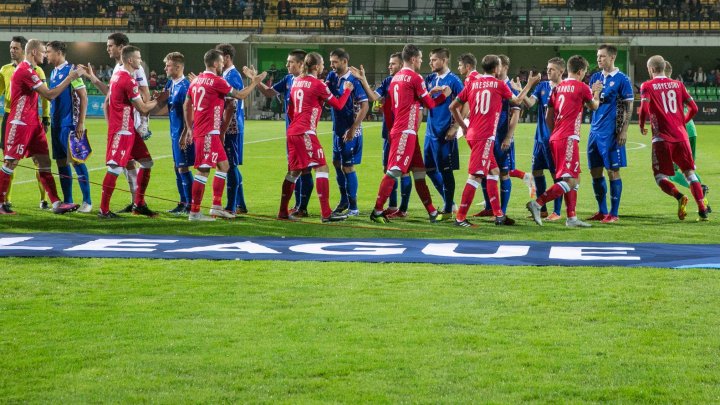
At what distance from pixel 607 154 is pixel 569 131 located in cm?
97

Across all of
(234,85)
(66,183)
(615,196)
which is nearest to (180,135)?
(234,85)

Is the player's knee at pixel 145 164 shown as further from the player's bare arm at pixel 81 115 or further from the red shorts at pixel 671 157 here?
the red shorts at pixel 671 157

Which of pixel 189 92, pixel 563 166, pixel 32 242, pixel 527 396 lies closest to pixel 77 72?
pixel 189 92

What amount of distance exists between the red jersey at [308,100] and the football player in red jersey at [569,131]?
7.65 ft

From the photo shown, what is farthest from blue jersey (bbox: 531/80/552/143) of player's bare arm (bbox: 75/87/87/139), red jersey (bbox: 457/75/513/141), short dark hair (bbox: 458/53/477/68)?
player's bare arm (bbox: 75/87/87/139)

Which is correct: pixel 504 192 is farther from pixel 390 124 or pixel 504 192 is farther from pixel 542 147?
pixel 390 124

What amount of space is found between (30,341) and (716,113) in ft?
128

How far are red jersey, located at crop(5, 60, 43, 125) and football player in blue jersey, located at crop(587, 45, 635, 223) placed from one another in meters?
6.44

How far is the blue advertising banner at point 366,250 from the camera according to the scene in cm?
884

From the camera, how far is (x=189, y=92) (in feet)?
38.0

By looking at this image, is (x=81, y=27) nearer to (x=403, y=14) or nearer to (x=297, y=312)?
(x=403, y=14)

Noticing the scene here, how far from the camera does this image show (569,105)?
11.1m

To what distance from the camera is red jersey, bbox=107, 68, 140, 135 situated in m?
11.6

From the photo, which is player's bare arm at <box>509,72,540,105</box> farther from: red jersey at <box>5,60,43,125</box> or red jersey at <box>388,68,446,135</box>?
red jersey at <box>5,60,43,125</box>
